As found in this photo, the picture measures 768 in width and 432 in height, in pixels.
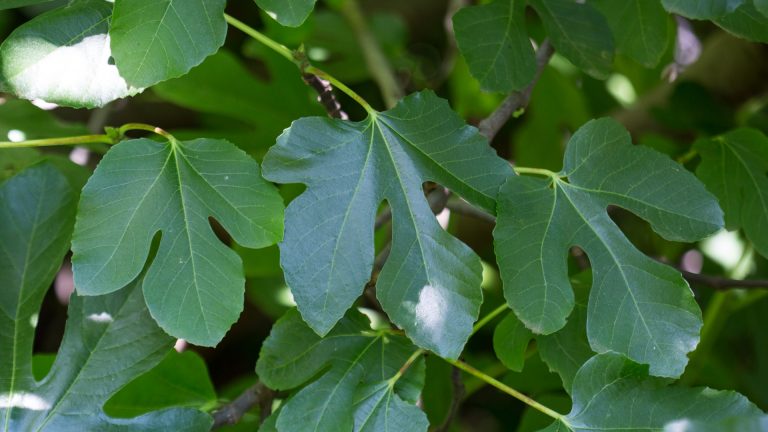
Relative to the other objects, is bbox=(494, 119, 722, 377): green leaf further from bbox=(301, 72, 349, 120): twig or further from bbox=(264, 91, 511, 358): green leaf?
bbox=(301, 72, 349, 120): twig

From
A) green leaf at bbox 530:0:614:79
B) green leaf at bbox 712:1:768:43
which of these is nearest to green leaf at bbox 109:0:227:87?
green leaf at bbox 530:0:614:79

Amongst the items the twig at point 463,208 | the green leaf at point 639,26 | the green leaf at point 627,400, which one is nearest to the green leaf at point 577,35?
the green leaf at point 639,26

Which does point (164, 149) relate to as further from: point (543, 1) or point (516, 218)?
point (543, 1)

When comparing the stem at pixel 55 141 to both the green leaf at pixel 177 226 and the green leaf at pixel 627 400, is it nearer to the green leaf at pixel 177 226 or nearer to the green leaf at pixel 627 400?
the green leaf at pixel 177 226

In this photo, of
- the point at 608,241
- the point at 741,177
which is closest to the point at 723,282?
the point at 741,177

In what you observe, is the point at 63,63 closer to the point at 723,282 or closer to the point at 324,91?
the point at 324,91

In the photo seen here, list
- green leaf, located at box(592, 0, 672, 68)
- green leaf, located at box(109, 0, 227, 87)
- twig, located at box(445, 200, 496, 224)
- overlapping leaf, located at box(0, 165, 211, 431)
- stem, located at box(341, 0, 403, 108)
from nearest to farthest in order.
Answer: green leaf, located at box(109, 0, 227, 87), overlapping leaf, located at box(0, 165, 211, 431), green leaf, located at box(592, 0, 672, 68), twig, located at box(445, 200, 496, 224), stem, located at box(341, 0, 403, 108)
